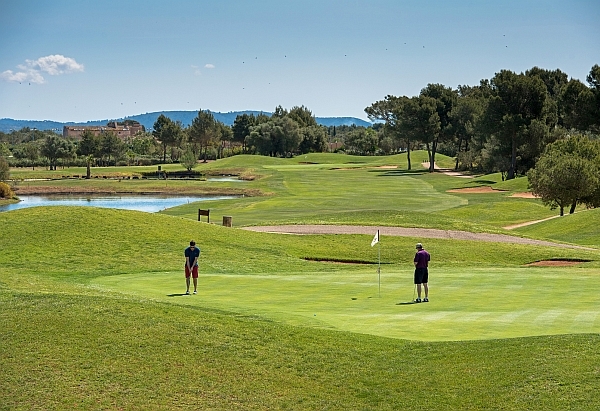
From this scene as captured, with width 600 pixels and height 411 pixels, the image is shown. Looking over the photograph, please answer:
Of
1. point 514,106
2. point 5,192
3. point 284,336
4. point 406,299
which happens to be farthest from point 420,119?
point 284,336

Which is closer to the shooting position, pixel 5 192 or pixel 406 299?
pixel 406 299

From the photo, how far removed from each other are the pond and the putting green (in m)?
57.1

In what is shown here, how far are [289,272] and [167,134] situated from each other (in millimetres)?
153252

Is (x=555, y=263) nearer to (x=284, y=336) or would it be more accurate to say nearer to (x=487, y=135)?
(x=284, y=336)

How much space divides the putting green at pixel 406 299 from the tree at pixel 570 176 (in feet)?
105

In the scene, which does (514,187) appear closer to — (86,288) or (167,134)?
(86,288)

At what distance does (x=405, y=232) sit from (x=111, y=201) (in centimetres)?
5582

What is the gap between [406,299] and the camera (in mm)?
23328

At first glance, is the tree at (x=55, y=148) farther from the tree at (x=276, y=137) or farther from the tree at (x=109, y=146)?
the tree at (x=276, y=137)

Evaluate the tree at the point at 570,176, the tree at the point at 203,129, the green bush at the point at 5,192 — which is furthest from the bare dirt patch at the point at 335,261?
the tree at the point at 203,129

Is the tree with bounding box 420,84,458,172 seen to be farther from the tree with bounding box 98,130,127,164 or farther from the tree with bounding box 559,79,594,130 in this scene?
the tree with bounding box 98,130,127,164

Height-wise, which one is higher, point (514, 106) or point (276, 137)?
point (514, 106)

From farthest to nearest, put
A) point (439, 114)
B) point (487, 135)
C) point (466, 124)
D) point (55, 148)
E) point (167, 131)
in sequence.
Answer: point (167, 131) → point (55, 148) → point (439, 114) → point (466, 124) → point (487, 135)

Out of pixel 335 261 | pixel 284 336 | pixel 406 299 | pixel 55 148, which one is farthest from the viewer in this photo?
pixel 55 148
